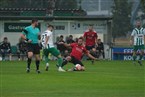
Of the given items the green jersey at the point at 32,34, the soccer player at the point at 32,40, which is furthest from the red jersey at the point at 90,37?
the green jersey at the point at 32,34

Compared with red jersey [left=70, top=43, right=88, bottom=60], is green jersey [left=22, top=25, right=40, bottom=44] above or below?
above

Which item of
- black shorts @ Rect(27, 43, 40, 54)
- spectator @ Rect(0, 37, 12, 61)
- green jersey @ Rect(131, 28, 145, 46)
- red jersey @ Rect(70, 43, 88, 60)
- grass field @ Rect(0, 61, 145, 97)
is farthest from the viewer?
spectator @ Rect(0, 37, 12, 61)

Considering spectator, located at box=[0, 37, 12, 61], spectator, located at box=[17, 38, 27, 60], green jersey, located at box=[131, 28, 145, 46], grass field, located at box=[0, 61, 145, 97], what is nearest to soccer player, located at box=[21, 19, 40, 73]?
grass field, located at box=[0, 61, 145, 97]

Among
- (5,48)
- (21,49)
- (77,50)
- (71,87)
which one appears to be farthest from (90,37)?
(71,87)

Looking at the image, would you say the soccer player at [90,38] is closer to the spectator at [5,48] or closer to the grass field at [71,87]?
the spectator at [5,48]

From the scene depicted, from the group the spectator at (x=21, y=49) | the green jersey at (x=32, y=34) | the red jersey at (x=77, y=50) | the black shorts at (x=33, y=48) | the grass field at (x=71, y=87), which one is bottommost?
the spectator at (x=21, y=49)

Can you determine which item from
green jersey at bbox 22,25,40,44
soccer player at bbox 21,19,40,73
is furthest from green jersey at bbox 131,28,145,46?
green jersey at bbox 22,25,40,44

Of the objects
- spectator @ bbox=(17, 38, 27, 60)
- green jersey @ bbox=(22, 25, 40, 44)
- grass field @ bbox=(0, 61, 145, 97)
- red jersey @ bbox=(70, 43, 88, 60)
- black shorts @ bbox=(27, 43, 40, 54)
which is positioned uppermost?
green jersey @ bbox=(22, 25, 40, 44)

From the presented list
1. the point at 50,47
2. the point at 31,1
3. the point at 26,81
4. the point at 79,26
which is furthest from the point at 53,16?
the point at 31,1

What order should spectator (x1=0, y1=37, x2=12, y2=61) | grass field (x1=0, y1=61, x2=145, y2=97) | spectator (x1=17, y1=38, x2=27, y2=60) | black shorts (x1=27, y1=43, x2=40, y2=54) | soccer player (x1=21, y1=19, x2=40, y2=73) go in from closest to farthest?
1. grass field (x1=0, y1=61, x2=145, y2=97)
2. soccer player (x1=21, y1=19, x2=40, y2=73)
3. black shorts (x1=27, y1=43, x2=40, y2=54)
4. spectator (x1=0, y1=37, x2=12, y2=61)
5. spectator (x1=17, y1=38, x2=27, y2=60)

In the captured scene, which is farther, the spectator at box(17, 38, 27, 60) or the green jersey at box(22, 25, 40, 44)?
the spectator at box(17, 38, 27, 60)

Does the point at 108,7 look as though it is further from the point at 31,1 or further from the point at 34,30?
the point at 34,30

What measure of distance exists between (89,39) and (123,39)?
61.0 m

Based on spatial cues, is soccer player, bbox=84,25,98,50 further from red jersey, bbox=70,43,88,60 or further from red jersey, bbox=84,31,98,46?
red jersey, bbox=70,43,88,60
